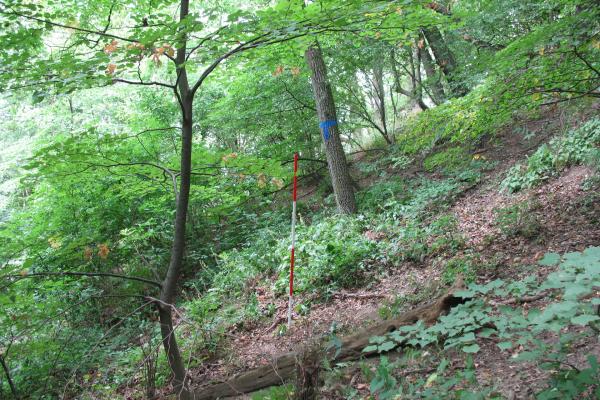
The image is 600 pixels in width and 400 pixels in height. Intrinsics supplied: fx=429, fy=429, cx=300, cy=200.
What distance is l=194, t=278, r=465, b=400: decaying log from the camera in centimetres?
387

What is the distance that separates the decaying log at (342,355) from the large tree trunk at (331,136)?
463 cm

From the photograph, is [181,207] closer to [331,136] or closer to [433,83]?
[331,136]

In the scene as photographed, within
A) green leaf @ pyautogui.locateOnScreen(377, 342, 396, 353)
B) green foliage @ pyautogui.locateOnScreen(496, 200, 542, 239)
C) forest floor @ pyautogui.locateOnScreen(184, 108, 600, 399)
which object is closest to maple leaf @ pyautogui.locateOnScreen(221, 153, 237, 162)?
forest floor @ pyautogui.locateOnScreen(184, 108, 600, 399)

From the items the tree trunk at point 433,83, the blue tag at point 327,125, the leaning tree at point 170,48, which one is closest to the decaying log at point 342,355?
the leaning tree at point 170,48

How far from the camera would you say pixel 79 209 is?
28.4 ft

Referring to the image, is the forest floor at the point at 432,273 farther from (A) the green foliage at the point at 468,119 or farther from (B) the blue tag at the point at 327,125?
(B) the blue tag at the point at 327,125

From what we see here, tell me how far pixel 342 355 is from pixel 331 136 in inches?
215

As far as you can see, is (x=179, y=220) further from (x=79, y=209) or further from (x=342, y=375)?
(x=79, y=209)

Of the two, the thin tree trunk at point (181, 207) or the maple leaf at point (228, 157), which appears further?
the maple leaf at point (228, 157)

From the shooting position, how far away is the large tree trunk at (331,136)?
8.64m

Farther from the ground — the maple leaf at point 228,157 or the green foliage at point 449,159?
the maple leaf at point 228,157

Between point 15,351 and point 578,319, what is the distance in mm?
5811

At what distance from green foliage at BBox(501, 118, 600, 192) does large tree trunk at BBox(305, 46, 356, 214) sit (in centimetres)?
289

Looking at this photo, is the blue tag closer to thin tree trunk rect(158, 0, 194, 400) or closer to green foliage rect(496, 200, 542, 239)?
green foliage rect(496, 200, 542, 239)
